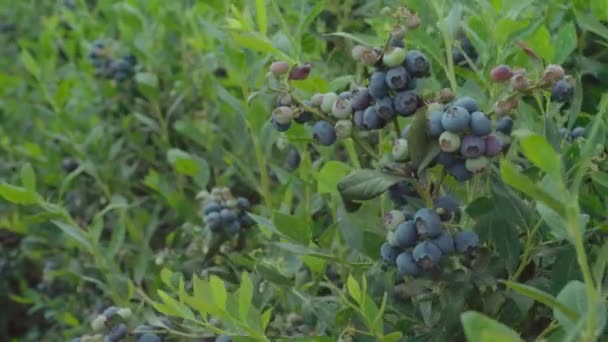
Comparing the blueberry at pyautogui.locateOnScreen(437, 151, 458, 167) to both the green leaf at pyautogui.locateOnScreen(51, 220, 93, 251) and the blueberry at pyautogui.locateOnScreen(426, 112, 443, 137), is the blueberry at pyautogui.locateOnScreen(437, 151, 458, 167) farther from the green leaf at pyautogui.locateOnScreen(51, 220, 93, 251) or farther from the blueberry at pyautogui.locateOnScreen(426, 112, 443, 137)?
the green leaf at pyautogui.locateOnScreen(51, 220, 93, 251)

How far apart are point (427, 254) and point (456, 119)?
15 centimetres

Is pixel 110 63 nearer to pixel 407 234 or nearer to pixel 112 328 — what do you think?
pixel 112 328

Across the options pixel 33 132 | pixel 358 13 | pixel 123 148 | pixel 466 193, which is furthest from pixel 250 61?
pixel 33 132

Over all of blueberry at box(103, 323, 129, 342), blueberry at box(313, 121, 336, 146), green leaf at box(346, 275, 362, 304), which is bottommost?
blueberry at box(103, 323, 129, 342)

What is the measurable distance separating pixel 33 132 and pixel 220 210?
136 cm

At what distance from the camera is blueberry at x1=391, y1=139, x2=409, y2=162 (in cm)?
104

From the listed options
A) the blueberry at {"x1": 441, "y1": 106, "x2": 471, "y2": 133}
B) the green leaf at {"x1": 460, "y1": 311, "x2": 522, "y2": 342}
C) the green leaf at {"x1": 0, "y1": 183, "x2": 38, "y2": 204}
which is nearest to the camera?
the green leaf at {"x1": 460, "y1": 311, "x2": 522, "y2": 342}

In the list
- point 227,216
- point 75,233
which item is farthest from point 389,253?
point 75,233

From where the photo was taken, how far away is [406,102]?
1043 millimetres

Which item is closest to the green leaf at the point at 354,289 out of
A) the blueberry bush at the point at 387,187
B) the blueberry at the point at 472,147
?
the blueberry bush at the point at 387,187

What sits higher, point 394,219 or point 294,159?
point 394,219

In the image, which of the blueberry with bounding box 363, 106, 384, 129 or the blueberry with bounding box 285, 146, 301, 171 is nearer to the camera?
the blueberry with bounding box 363, 106, 384, 129

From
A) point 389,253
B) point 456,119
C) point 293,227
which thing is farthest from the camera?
point 293,227

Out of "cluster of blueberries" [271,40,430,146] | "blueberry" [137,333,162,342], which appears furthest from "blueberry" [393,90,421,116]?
"blueberry" [137,333,162,342]
